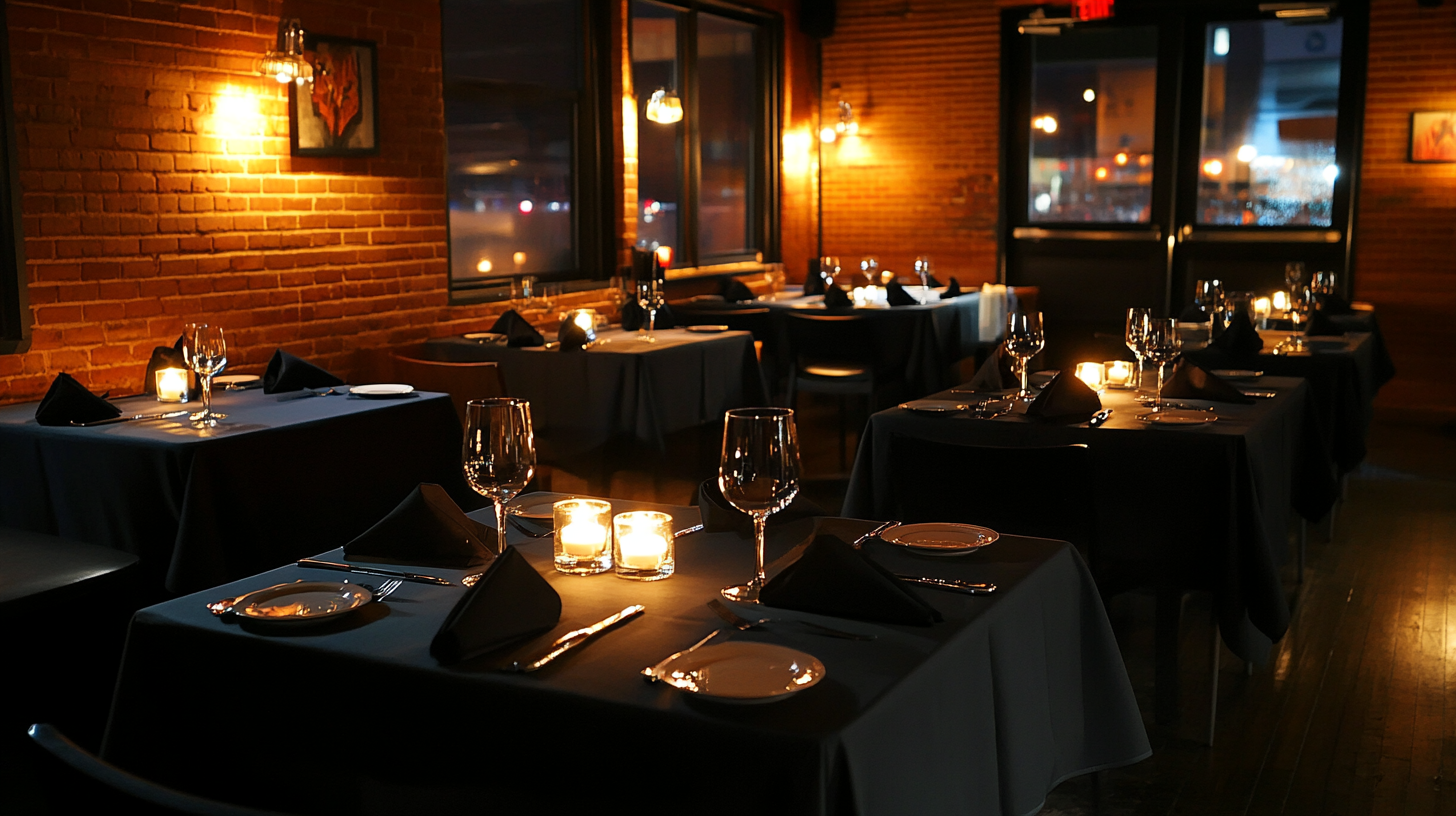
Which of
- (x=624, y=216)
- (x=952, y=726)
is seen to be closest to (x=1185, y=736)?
(x=952, y=726)

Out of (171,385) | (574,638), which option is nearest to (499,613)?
(574,638)

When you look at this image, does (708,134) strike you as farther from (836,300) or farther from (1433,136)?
(1433,136)

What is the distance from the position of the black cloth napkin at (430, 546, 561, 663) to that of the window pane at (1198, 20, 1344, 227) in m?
7.87

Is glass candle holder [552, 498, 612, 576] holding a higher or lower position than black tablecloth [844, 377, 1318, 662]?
higher

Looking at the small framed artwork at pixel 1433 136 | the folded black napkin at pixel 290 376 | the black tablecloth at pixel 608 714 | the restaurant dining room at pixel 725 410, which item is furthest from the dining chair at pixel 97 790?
the small framed artwork at pixel 1433 136

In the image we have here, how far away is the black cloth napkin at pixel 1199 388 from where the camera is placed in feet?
11.2

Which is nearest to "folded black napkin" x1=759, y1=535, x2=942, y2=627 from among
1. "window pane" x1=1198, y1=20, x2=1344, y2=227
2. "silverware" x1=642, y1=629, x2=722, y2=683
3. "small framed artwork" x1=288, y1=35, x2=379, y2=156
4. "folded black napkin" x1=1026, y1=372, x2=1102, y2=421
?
"silverware" x1=642, y1=629, x2=722, y2=683

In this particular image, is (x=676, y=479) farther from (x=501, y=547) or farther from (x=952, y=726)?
(x=952, y=726)

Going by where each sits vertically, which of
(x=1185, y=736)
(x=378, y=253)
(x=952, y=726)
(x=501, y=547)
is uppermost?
(x=378, y=253)

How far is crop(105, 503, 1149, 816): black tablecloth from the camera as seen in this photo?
124cm

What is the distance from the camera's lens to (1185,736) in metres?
3.07

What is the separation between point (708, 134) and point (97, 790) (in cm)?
767

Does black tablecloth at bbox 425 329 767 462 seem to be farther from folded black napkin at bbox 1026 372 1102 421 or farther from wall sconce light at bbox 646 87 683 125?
wall sconce light at bbox 646 87 683 125

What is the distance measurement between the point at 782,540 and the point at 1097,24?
25.0 feet
